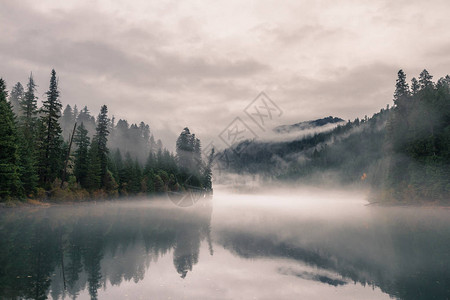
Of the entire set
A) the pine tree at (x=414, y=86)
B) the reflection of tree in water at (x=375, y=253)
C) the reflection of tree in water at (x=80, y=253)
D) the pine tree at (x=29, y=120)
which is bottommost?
the reflection of tree in water at (x=375, y=253)

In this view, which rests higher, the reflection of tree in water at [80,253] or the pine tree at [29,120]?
the pine tree at [29,120]

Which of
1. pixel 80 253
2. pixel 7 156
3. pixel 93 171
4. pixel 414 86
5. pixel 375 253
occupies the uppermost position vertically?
pixel 414 86

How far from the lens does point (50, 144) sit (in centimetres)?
6000

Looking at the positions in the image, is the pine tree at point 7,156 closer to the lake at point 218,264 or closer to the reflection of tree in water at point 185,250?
the lake at point 218,264

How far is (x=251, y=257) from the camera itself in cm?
2111

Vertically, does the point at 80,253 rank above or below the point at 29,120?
below

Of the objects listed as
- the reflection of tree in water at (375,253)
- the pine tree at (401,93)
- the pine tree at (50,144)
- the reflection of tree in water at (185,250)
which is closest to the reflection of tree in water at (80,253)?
the reflection of tree in water at (185,250)

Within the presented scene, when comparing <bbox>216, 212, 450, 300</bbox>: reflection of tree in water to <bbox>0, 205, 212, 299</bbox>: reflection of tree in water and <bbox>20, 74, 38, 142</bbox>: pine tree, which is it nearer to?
<bbox>0, 205, 212, 299</bbox>: reflection of tree in water

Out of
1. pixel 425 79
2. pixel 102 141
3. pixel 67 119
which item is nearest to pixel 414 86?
pixel 425 79

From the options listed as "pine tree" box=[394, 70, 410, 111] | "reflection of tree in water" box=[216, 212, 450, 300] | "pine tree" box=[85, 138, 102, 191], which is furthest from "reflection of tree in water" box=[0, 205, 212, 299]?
"pine tree" box=[394, 70, 410, 111]

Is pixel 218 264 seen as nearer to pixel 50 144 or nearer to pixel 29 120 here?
pixel 50 144

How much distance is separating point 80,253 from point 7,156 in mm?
36157

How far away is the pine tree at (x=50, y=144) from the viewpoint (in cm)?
5925

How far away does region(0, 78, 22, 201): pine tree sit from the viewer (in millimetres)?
45688
